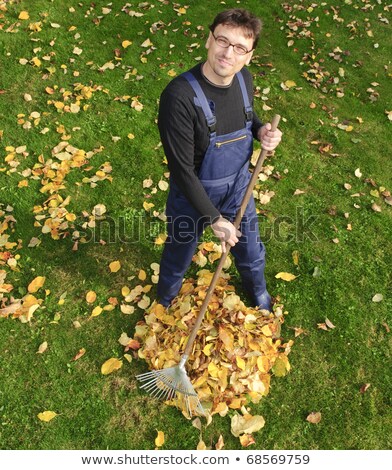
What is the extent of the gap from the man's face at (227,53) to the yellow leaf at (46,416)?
2.84 m

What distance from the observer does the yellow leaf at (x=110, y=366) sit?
3561mm

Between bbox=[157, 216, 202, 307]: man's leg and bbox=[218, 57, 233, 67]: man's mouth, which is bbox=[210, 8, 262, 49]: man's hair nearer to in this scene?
bbox=[218, 57, 233, 67]: man's mouth

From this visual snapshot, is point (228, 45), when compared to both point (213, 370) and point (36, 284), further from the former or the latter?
point (36, 284)

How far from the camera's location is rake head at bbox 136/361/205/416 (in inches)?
127

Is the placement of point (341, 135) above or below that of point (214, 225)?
below

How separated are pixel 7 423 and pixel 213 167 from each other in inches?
102

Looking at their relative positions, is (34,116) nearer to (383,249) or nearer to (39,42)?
(39,42)

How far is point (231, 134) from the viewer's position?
102 inches

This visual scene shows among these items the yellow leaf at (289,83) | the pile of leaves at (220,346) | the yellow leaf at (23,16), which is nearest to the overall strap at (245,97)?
the pile of leaves at (220,346)

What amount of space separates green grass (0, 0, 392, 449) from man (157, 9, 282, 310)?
1.34 m

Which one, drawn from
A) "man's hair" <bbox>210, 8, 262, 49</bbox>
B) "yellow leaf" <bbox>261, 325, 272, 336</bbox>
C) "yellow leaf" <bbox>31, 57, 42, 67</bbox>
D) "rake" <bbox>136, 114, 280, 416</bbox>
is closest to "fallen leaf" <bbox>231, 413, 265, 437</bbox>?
"rake" <bbox>136, 114, 280, 416</bbox>

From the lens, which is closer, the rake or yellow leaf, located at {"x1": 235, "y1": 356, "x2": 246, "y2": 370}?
the rake
